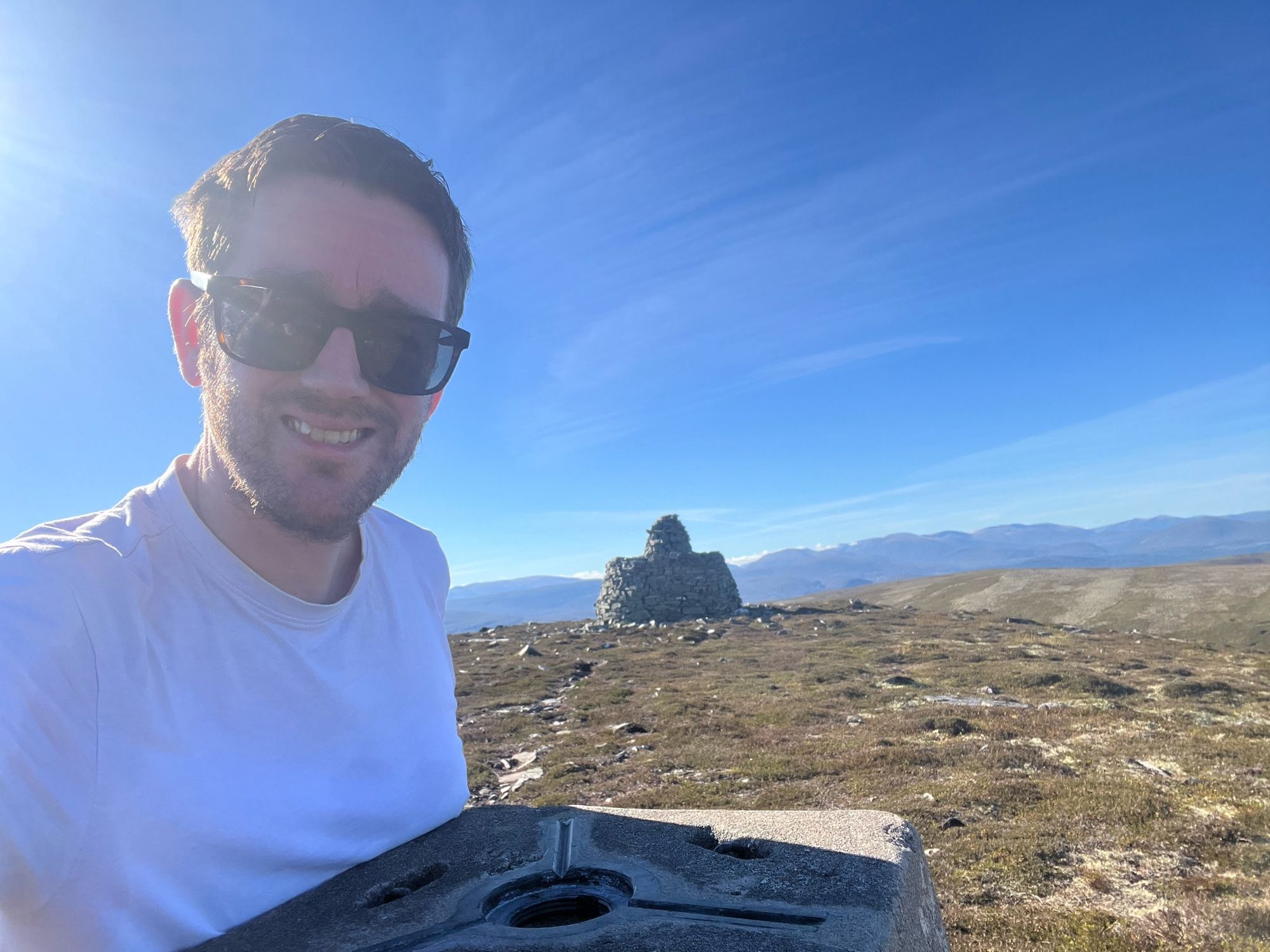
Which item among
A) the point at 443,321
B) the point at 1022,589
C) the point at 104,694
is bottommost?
the point at 1022,589

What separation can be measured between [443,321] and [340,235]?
581mm

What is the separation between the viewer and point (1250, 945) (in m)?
4.51

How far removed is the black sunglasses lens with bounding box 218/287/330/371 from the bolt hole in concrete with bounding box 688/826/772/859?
2839 mm

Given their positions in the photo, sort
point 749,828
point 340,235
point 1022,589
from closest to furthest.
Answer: point 340,235
point 749,828
point 1022,589

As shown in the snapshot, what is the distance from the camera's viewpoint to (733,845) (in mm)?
3336

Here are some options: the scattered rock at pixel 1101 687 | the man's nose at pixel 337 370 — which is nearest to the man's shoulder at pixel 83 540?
the man's nose at pixel 337 370

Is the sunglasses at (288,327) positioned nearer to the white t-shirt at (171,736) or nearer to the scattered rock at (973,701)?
the white t-shirt at (171,736)

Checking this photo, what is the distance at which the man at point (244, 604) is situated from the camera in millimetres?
2076

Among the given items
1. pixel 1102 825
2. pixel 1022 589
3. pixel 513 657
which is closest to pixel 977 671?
pixel 1102 825

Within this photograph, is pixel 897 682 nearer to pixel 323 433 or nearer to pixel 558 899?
pixel 558 899

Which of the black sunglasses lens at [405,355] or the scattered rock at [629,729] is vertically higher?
the black sunglasses lens at [405,355]

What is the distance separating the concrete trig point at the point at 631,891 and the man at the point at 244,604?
8.4 inches

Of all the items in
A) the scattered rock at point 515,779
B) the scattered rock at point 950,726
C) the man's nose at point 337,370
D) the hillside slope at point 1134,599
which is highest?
the man's nose at point 337,370

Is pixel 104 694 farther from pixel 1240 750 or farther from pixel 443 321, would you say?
pixel 1240 750
